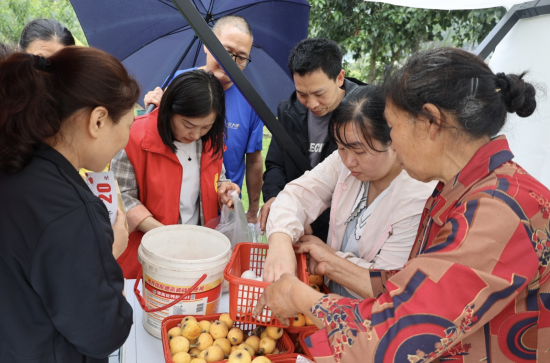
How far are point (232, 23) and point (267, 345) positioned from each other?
7.22ft

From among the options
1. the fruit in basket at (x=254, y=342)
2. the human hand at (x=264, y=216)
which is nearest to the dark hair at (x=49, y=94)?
the fruit in basket at (x=254, y=342)

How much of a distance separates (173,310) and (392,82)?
111cm

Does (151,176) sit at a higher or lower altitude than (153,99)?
lower

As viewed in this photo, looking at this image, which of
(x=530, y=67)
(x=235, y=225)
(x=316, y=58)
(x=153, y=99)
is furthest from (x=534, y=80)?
(x=153, y=99)

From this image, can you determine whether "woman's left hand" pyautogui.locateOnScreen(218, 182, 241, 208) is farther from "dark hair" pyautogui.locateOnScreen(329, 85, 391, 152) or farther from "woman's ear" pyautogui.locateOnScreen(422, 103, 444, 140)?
"woman's ear" pyautogui.locateOnScreen(422, 103, 444, 140)

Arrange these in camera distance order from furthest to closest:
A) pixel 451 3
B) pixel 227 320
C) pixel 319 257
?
1. pixel 451 3
2. pixel 319 257
3. pixel 227 320

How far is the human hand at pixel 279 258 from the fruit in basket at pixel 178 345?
0.38 metres

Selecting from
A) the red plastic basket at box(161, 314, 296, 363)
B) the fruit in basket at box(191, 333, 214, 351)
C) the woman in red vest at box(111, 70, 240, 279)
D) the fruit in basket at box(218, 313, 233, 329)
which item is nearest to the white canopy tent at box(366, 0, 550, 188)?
the woman in red vest at box(111, 70, 240, 279)

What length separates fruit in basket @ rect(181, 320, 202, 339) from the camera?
4.85 feet

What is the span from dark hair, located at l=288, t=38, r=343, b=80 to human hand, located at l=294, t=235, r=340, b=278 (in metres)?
1.18

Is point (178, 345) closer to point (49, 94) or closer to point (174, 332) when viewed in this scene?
point (174, 332)

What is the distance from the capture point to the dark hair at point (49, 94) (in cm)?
106

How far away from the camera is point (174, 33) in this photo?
3.36 meters

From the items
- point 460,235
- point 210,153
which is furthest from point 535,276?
point 210,153
